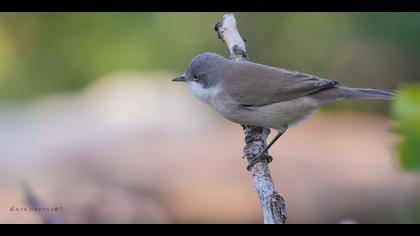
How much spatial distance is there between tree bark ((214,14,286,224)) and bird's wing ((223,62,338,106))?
16 cm

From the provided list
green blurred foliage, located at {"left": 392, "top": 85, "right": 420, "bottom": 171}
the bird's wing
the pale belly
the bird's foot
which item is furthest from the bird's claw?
green blurred foliage, located at {"left": 392, "top": 85, "right": 420, "bottom": 171}

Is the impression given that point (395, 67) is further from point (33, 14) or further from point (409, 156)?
point (409, 156)

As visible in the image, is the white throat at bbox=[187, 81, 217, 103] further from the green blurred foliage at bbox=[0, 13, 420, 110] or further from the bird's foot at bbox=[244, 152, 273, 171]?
the green blurred foliage at bbox=[0, 13, 420, 110]

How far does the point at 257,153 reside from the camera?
389cm

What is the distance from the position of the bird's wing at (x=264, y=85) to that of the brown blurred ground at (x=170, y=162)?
1.62m

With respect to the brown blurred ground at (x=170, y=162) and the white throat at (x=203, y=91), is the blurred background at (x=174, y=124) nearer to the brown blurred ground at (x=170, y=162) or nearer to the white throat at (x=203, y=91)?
the brown blurred ground at (x=170, y=162)

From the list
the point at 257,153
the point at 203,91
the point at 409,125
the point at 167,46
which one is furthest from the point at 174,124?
the point at 409,125

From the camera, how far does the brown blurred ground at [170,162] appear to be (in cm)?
642

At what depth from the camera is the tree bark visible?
108 inches

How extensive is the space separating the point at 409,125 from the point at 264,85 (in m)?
2.94

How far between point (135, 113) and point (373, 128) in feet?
10.6

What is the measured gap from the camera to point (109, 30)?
341 inches

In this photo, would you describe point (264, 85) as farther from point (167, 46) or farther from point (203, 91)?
point (167, 46)
